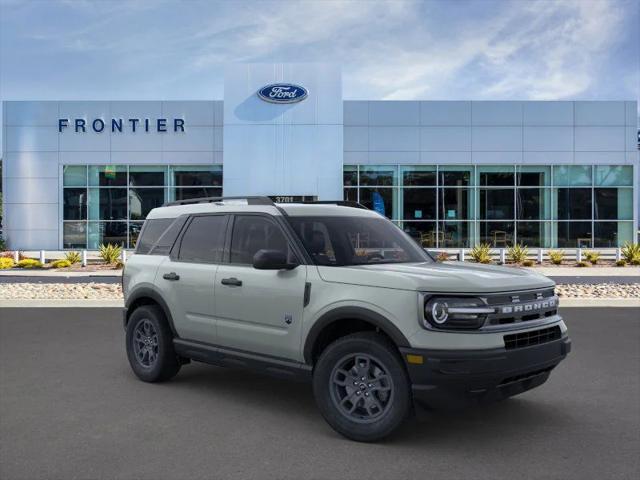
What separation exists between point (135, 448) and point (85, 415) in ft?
3.60

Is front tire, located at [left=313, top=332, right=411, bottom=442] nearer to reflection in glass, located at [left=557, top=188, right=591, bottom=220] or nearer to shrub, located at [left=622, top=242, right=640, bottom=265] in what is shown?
shrub, located at [left=622, top=242, right=640, bottom=265]

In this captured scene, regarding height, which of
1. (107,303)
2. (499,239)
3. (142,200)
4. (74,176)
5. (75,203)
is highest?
(74,176)

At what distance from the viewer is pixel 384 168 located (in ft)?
102

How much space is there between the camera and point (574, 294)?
49.6 ft

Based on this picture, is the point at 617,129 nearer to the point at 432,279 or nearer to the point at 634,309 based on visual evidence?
the point at 634,309

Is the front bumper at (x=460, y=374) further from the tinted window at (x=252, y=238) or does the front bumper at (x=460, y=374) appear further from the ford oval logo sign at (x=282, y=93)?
the ford oval logo sign at (x=282, y=93)

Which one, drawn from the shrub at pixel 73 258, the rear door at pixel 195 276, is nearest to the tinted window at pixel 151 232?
the rear door at pixel 195 276

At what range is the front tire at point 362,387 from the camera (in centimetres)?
460

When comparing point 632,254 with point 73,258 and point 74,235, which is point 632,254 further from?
point 74,235

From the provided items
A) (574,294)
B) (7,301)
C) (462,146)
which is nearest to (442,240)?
(462,146)

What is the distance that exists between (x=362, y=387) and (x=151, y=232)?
11.4ft

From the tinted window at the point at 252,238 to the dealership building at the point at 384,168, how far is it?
24.0 meters

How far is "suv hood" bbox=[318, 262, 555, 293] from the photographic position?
461cm

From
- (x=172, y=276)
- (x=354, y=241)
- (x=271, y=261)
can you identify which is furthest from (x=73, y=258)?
(x=271, y=261)
